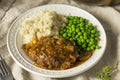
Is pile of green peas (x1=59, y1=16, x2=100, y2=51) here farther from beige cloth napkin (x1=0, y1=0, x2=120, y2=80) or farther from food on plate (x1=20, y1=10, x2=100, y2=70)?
beige cloth napkin (x1=0, y1=0, x2=120, y2=80)

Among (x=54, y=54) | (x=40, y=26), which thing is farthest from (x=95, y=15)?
(x=54, y=54)

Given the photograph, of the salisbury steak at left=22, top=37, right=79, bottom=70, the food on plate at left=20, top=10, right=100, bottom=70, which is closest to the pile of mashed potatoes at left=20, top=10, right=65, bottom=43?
the food on plate at left=20, top=10, right=100, bottom=70

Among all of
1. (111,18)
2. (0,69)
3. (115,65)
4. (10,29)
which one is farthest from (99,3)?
(0,69)

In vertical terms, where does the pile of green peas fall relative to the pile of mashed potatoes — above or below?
below

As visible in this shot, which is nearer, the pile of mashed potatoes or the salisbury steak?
the salisbury steak

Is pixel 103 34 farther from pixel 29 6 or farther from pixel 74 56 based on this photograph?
pixel 29 6

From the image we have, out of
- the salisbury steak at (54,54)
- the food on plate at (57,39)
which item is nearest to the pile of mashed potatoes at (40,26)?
the food on plate at (57,39)

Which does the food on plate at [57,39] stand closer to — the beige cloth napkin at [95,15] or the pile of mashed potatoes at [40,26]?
the pile of mashed potatoes at [40,26]
